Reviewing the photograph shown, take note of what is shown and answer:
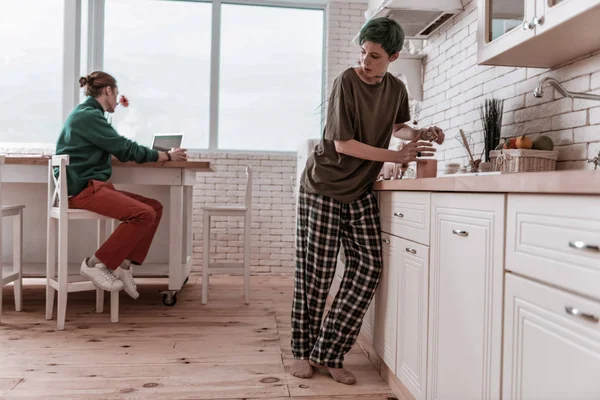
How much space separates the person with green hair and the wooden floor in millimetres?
180

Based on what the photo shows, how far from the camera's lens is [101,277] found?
2.95 metres

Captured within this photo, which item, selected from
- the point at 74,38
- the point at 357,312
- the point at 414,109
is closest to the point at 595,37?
the point at 357,312

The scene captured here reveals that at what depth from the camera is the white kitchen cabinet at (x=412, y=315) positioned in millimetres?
1742

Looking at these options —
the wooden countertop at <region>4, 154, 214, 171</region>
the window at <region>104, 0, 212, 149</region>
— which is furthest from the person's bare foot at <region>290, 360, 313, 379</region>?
the window at <region>104, 0, 212, 149</region>

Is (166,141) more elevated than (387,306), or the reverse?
(166,141)

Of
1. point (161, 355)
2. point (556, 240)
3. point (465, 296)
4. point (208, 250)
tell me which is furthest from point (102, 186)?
point (556, 240)

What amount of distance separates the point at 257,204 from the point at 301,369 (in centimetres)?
288

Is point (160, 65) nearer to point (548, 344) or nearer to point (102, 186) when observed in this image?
point (102, 186)

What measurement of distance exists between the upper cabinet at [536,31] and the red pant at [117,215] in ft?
6.66

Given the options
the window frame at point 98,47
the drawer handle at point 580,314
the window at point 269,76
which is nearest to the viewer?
the drawer handle at point 580,314

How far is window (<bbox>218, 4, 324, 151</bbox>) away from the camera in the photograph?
5.12 meters

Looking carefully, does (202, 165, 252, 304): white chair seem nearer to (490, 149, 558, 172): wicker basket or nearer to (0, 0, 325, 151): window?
(0, 0, 325, 151): window

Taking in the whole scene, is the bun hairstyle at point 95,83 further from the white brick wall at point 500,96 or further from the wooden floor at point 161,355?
the white brick wall at point 500,96

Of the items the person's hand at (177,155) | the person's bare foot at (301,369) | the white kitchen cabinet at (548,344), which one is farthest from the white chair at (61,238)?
the white kitchen cabinet at (548,344)
